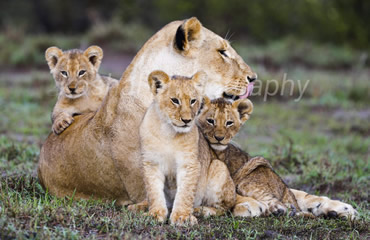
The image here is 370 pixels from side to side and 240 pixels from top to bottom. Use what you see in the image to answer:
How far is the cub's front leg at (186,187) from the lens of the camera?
3.84 m

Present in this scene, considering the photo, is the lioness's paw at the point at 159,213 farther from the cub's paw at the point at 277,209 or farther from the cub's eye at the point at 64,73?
the cub's eye at the point at 64,73

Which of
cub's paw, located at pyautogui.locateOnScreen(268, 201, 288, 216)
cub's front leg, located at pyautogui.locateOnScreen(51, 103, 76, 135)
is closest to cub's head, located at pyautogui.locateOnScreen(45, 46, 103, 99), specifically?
cub's front leg, located at pyautogui.locateOnScreen(51, 103, 76, 135)

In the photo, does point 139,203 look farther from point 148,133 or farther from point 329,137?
point 329,137

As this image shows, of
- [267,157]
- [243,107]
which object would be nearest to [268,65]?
[267,157]

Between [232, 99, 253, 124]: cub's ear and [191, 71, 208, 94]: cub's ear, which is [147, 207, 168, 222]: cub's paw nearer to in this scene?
[191, 71, 208, 94]: cub's ear

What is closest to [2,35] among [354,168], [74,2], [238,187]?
[74,2]

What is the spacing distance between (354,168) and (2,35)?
39.8 feet

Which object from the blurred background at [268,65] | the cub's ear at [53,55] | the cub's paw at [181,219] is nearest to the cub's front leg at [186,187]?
the cub's paw at [181,219]

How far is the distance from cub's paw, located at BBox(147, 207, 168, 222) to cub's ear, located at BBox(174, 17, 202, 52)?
113 centimetres

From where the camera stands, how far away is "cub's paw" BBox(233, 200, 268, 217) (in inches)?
167

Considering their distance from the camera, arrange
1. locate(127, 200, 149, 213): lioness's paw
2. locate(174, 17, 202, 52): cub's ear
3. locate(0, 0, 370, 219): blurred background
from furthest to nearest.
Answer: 1. locate(0, 0, 370, 219): blurred background
2. locate(174, 17, 202, 52): cub's ear
3. locate(127, 200, 149, 213): lioness's paw

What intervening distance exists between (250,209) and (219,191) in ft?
0.79

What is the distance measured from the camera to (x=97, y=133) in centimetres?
432

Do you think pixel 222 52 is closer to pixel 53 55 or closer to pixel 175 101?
pixel 175 101
